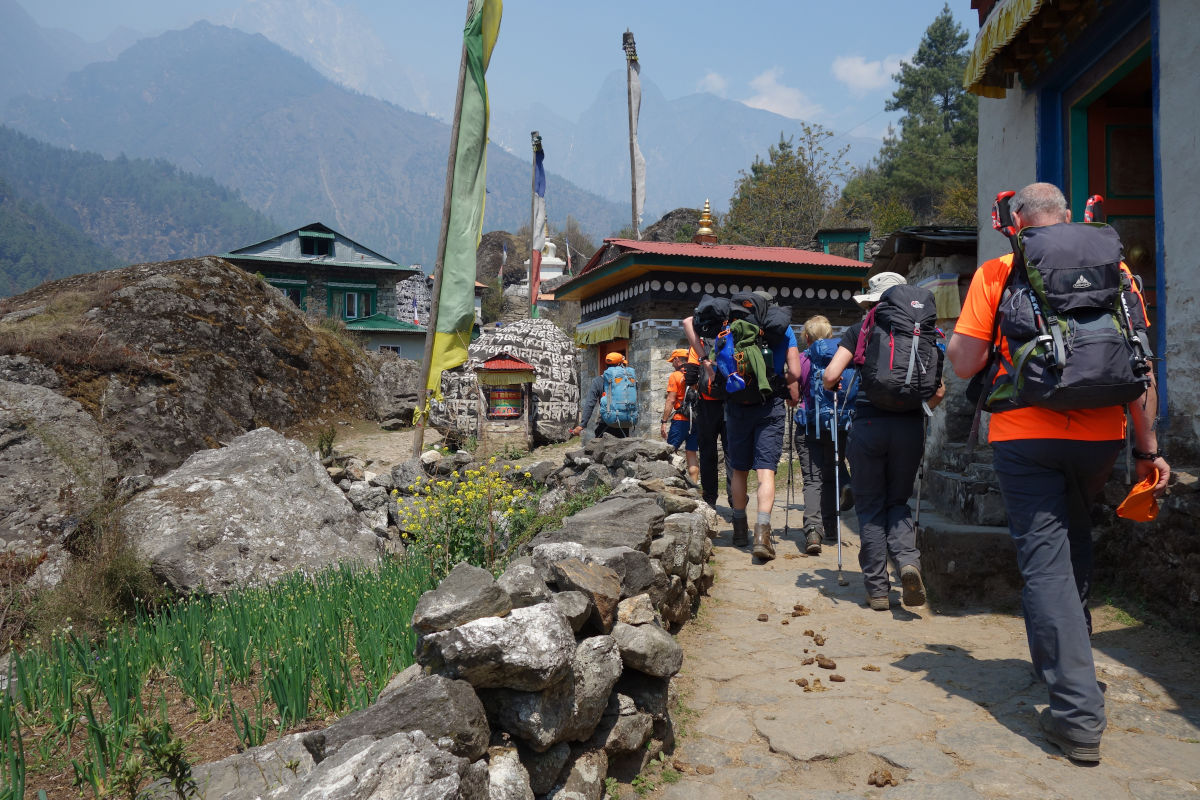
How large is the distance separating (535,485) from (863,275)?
8539 mm

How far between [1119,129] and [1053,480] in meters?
4.94

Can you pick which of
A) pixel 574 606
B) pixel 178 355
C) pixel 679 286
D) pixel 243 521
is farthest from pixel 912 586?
pixel 679 286

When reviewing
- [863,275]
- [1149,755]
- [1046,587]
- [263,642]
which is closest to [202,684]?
[263,642]

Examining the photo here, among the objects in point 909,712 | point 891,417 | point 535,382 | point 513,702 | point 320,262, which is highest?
point 320,262

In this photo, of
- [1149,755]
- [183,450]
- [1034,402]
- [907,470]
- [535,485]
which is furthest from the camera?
[183,450]

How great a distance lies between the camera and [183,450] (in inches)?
366

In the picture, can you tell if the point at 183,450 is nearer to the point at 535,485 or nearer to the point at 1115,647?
the point at 535,485

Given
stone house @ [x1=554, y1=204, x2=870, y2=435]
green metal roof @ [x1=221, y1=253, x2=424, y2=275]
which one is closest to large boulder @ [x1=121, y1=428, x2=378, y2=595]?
stone house @ [x1=554, y1=204, x2=870, y2=435]

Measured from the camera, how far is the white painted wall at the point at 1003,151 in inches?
260

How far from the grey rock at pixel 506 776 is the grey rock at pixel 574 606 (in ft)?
1.90

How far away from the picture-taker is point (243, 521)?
586cm

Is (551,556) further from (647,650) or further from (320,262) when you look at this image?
(320,262)

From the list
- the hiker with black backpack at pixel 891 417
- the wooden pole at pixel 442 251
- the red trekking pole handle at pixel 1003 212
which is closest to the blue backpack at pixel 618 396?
the wooden pole at pixel 442 251

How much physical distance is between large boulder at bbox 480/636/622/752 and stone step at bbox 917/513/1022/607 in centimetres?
252
